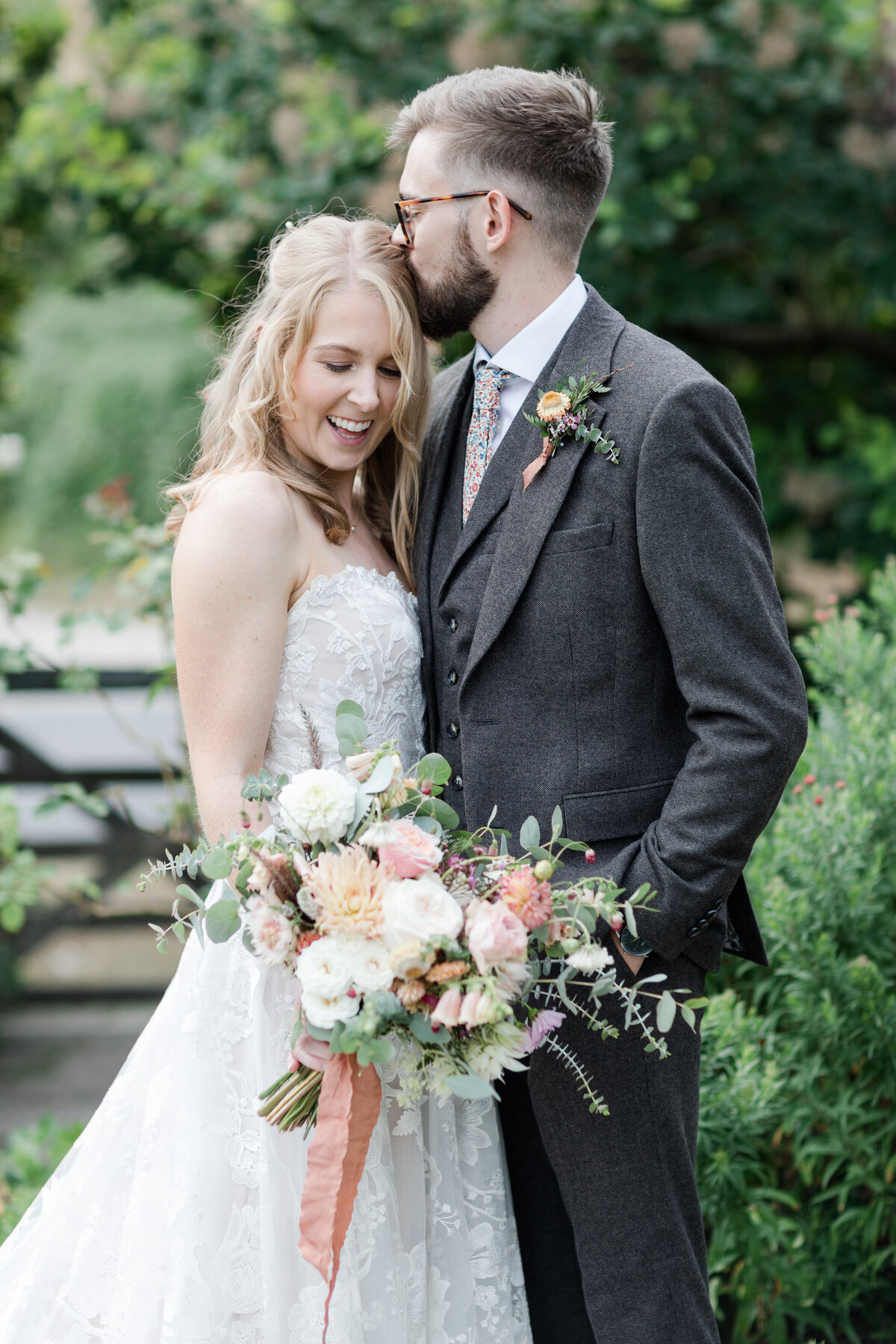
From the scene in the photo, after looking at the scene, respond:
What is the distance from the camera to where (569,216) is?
2.20m

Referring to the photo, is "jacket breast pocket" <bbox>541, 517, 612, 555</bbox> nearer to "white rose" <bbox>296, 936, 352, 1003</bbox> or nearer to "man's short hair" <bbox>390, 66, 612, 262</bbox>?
"man's short hair" <bbox>390, 66, 612, 262</bbox>

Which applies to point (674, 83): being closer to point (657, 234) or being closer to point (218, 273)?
point (657, 234)

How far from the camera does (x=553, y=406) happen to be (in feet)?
6.66

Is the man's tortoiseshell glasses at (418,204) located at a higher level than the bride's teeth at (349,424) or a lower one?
higher

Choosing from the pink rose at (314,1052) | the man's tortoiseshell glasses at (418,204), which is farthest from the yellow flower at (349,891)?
the man's tortoiseshell glasses at (418,204)

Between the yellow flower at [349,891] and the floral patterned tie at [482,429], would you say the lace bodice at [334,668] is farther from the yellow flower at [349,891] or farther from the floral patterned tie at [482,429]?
the yellow flower at [349,891]

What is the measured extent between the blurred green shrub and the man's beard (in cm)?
1366

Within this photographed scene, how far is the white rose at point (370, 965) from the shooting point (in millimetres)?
1525

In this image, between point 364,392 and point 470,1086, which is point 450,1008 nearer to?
point 470,1086

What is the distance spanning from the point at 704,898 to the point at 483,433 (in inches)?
36.8

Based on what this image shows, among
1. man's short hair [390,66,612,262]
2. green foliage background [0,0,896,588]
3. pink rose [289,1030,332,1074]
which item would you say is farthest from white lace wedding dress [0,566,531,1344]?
green foliage background [0,0,896,588]

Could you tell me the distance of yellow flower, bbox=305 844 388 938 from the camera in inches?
60.3

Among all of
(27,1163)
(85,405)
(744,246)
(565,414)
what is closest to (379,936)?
(565,414)

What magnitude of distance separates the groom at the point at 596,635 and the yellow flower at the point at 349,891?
1.52 ft
